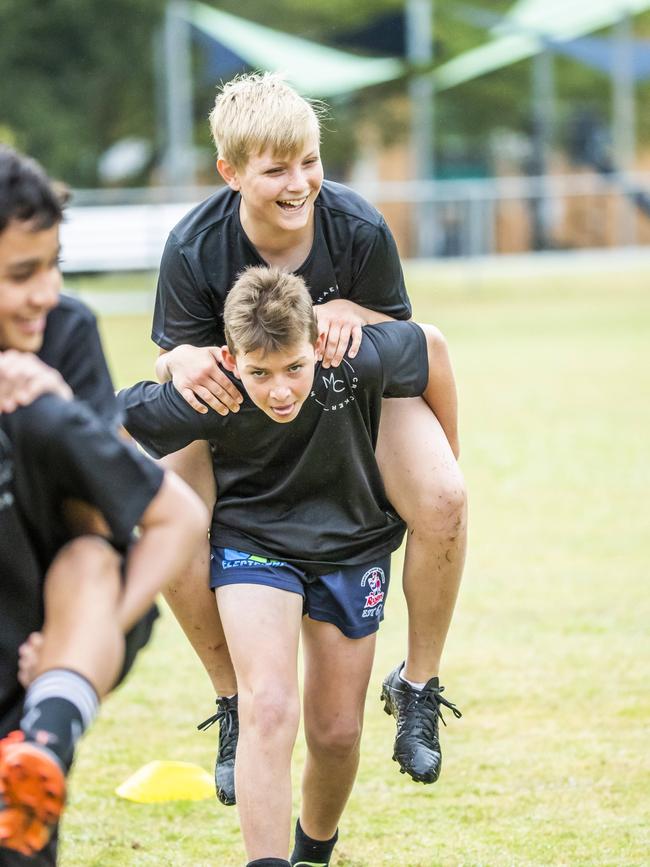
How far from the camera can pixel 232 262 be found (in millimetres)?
4348

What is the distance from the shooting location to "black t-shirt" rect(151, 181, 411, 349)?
434 centimetres

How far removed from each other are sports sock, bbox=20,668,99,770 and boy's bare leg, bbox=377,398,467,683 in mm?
1778

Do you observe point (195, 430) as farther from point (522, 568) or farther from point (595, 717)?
point (522, 568)

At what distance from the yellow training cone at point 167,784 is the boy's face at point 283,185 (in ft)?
7.25

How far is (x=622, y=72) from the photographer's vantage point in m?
32.8

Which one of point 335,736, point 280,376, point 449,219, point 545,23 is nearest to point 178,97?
point 449,219

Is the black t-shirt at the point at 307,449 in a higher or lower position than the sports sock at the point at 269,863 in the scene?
higher

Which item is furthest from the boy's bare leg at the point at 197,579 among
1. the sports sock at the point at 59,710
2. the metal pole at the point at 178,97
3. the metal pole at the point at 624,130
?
the metal pole at the point at 624,130

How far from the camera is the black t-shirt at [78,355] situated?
10.3 feet

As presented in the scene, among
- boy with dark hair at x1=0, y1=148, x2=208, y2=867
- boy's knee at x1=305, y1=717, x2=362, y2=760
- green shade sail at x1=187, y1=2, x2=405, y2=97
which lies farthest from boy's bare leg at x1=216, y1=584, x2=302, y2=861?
green shade sail at x1=187, y1=2, x2=405, y2=97

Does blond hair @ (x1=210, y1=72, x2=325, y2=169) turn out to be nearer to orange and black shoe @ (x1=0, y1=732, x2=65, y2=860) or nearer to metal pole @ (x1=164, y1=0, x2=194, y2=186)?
orange and black shoe @ (x1=0, y1=732, x2=65, y2=860)

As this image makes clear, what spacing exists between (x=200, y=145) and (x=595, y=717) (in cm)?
3704

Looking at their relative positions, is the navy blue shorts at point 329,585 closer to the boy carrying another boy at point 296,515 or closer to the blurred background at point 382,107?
the boy carrying another boy at point 296,515

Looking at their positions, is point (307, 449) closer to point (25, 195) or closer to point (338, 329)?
point (338, 329)
